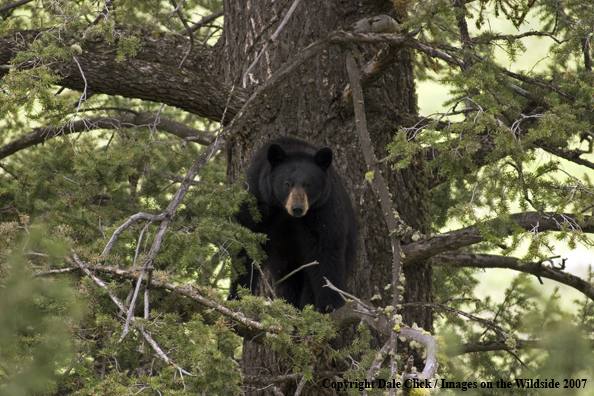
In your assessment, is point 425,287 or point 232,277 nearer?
point 232,277

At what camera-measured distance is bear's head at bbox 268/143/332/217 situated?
13.0ft

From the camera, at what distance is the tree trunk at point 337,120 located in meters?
4.35

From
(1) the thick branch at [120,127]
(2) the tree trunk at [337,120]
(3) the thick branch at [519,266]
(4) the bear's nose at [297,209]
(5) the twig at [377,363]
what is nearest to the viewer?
(5) the twig at [377,363]

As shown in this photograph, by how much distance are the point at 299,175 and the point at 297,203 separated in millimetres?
282

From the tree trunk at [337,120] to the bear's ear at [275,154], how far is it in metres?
0.42

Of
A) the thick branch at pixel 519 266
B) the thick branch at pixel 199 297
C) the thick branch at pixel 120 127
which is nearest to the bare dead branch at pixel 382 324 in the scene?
the thick branch at pixel 199 297

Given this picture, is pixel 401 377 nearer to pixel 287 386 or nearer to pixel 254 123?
pixel 287 386

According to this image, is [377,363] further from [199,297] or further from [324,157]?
[324,157]

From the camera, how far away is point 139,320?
243 cm

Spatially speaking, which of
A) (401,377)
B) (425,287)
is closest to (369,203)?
(425,287)

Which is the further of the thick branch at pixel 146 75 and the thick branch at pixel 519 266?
the thick branch at pixel 519 266

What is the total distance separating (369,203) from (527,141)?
1882 mm

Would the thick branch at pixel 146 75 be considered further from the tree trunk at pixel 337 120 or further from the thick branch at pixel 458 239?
the thick branch at pixel 458 239

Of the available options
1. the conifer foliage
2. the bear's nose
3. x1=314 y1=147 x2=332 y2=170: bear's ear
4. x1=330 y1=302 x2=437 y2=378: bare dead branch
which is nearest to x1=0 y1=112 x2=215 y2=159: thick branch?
the conifer foliage
